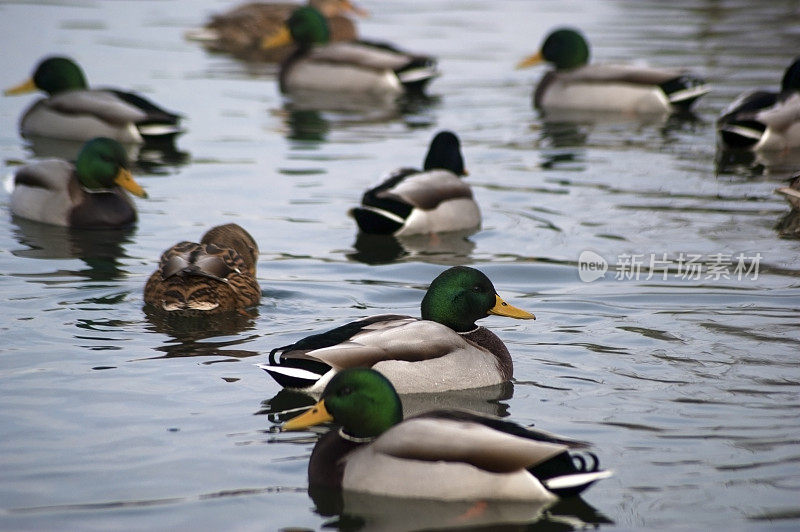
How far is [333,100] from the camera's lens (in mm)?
18078

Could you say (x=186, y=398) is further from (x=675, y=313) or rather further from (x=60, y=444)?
(x=675, y=313)

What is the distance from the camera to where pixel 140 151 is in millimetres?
14766

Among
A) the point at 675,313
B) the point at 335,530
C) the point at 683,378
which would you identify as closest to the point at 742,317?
the point at 675,313

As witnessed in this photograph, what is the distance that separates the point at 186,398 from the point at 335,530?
1.84 m

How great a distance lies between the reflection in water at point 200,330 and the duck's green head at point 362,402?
208 centimetres

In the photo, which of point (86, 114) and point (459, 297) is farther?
point (86, 114)

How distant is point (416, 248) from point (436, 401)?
386 centimetres

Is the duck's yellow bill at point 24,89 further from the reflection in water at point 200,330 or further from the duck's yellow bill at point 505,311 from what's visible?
the duck's yellow bill at point 505,311

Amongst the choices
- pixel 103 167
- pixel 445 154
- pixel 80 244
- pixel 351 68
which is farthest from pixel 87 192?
pixel 351 68

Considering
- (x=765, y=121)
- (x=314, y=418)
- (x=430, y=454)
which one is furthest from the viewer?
(x=765, y=121)

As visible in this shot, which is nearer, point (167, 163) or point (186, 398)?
point (186, 398)

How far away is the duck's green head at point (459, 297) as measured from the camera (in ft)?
24.9

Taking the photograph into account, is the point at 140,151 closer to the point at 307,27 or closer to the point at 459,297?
the point at 307,27
